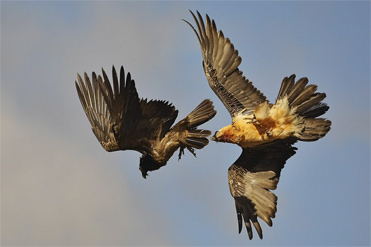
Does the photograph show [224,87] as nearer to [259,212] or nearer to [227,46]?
[227,46]

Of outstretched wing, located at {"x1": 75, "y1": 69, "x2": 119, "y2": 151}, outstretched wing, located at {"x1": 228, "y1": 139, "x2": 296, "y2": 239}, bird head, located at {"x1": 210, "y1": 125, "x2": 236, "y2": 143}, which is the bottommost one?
outstretched wing, located at {"x1": 228, "y1": 139, "x2": 296, "y2": 239}

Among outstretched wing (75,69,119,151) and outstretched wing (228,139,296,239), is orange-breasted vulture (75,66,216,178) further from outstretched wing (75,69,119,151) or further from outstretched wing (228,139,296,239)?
outstretched wing (228,139,296,239)

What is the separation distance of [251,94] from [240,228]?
2.60m

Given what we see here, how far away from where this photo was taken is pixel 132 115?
15430 millimetres

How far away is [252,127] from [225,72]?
62.7 inches

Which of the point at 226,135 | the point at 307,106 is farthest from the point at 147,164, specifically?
the point at 307,106

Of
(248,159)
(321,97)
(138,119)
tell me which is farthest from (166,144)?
(321,97)

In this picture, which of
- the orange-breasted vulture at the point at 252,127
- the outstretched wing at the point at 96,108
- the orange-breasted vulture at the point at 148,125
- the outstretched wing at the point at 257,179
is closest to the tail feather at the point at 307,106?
the orange-breasted vulture at the point at 252,127

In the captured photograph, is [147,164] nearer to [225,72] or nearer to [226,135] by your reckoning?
[226,135]

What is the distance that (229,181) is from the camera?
54.9 ft

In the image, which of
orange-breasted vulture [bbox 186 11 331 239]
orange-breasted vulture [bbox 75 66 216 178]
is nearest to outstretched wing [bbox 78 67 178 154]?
orange-breasted vulture [bbox 75 66 216 178]

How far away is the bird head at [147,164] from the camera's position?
16047mm

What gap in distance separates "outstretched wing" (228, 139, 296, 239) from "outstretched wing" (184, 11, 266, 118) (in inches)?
37.2

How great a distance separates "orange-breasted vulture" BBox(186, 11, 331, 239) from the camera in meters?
15.2
